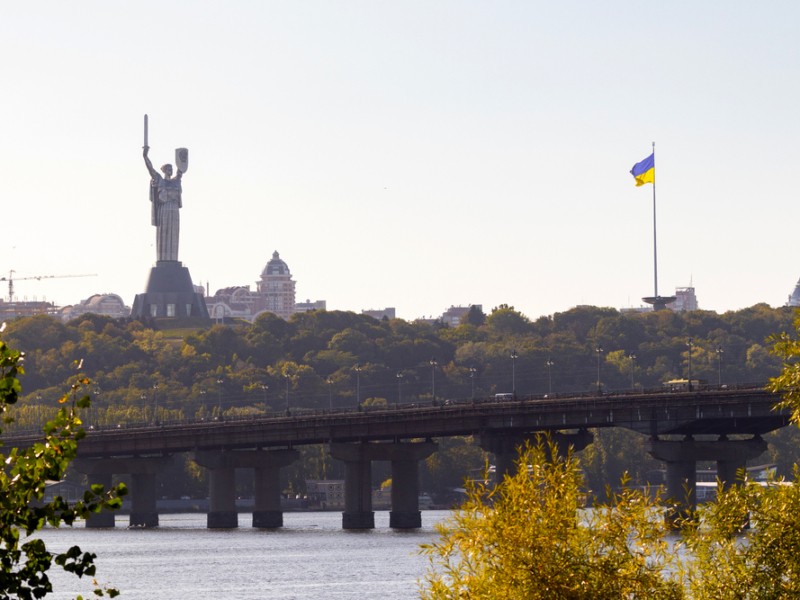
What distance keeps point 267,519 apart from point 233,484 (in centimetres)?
635

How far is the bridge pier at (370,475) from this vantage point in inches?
6516

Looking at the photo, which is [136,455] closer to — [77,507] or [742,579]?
[742,579]

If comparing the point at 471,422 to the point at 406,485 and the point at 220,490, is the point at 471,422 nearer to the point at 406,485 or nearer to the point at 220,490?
the point at 406,485

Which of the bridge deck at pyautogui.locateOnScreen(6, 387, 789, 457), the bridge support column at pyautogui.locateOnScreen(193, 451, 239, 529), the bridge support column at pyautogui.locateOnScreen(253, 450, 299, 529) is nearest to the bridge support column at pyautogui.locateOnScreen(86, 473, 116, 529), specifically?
the bridge deck at pyautogui.locateOnScreen(6, 387, 789, 457)

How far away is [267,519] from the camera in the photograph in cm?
17175

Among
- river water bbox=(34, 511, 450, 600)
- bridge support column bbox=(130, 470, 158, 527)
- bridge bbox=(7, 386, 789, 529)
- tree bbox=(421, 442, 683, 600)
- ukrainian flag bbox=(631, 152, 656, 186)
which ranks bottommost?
river water bbox=(34, 511, 450, 600)

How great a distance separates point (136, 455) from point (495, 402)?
3949cm

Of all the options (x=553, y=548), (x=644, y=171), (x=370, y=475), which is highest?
(x=644, y=171)

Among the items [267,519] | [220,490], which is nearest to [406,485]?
[267,519]

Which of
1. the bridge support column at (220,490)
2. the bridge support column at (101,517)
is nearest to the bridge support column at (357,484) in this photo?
the bridge support column at (220,490)

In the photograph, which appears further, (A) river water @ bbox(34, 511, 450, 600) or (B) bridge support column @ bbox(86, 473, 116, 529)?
(B) bridge support column @ bbox(86, 473, 116, 529)

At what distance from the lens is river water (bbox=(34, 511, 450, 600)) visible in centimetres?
9269

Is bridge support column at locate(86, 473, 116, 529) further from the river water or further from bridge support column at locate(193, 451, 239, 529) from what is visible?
the river water

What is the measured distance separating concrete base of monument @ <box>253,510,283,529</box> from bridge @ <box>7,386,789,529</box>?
0.09 m
